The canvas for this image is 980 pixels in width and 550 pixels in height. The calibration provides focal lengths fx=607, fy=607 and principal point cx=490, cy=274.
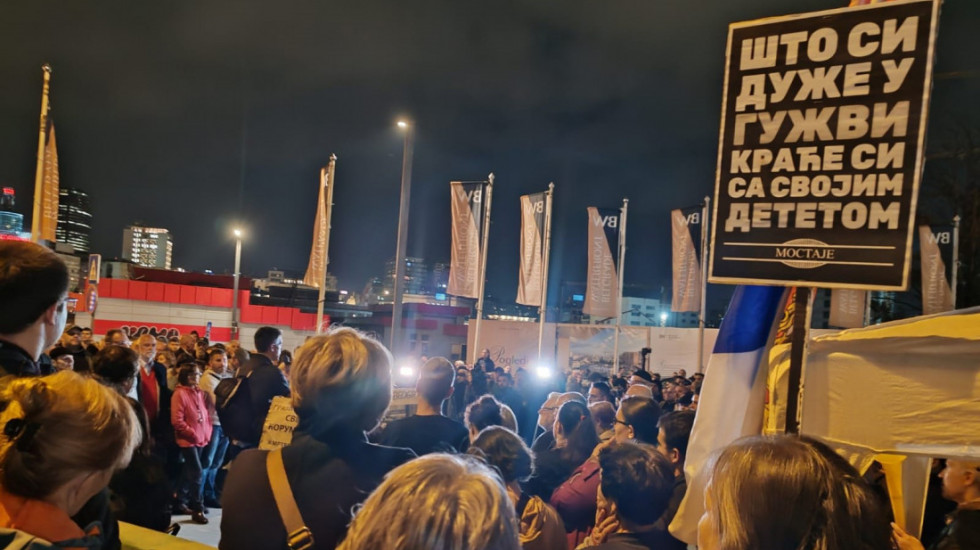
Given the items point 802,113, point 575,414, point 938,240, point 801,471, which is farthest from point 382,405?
point 938,240

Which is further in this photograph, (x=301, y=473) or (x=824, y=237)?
(x=824, y=237)

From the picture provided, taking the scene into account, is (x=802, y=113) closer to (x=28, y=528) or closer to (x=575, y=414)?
(x=575, y=414)

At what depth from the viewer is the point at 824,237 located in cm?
309

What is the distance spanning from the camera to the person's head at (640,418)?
17.3 ft

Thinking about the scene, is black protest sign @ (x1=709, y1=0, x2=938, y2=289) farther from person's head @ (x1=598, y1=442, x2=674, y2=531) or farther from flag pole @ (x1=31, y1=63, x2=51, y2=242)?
flag pole @ (x1=31, y1=63, x2=51, y2=242)

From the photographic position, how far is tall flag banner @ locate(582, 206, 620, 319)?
19.9m

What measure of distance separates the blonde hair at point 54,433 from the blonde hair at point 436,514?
105cm

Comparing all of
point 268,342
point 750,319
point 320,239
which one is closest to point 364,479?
point 750,319

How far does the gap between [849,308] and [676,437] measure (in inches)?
792

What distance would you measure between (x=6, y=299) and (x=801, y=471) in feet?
9.32

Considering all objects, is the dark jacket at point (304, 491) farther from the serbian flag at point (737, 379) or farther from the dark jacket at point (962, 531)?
the dark jacket at point (962, 531)

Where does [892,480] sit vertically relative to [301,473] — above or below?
below

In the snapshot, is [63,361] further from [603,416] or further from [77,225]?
[77,225]

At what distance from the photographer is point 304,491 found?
2051mm
